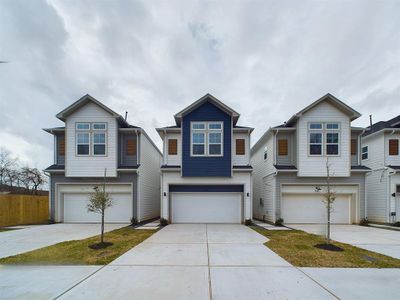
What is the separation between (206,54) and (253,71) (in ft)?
10.7

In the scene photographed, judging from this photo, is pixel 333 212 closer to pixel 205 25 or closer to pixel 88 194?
pixel 205 25

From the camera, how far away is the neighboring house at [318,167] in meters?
12.8

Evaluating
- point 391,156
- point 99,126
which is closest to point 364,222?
point 391,156

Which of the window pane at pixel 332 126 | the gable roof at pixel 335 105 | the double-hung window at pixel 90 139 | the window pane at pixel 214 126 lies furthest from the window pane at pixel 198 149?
the window pane at pixel 332 126

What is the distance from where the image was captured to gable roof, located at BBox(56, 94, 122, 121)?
12953 millimetres

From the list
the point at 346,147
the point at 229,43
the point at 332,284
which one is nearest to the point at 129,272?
the point at 332,284

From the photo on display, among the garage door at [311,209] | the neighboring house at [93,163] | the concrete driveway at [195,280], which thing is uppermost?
the neighboring house at [93,163]

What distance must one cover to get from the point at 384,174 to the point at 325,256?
11.0 metres

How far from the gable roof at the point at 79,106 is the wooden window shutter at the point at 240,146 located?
7374 millimetres

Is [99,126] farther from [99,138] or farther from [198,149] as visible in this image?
[198,149]

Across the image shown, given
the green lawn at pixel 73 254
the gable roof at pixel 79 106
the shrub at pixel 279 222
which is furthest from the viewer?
the gable roof at pixel 79 106

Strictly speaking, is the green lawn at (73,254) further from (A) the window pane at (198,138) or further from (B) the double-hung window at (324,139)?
(B) the double-hung window at (324,139)

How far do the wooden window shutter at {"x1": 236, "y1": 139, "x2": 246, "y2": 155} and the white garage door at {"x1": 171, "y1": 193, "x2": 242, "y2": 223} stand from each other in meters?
2.51

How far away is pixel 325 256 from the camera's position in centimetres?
622
